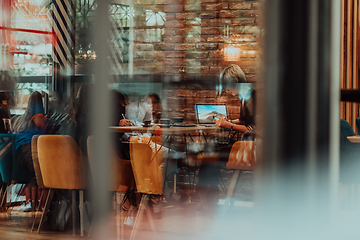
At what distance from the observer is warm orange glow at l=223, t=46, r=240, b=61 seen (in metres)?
4.62

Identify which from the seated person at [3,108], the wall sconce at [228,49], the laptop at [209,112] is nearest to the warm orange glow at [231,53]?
the wall sconce at [228,49]

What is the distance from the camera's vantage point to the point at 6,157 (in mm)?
2516

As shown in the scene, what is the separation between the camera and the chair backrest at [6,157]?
251 cm

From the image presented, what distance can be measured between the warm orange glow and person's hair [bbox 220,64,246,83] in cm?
19

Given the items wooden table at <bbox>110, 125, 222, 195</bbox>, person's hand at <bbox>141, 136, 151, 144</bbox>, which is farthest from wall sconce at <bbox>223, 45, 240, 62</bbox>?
person's hand at <bbox>141, 136, 151, 144</bbox>

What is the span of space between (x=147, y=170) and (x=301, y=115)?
59.4 inches

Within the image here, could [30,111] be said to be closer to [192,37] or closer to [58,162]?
→ [58,162]

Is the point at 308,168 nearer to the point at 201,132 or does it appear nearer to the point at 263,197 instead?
the point at 263,197

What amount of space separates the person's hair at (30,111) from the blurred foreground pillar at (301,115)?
2.25 metres

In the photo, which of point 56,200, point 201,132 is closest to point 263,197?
point 56,200

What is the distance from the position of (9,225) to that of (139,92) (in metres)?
2.02

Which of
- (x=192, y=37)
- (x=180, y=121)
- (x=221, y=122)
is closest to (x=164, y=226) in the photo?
(x=180, y=121)

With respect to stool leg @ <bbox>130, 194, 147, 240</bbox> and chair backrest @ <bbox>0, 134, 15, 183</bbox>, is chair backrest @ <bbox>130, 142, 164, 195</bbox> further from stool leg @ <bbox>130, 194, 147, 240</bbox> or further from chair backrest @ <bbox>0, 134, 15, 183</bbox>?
chair backrest @ <bbox>0, 134, 15, 183</bbox>

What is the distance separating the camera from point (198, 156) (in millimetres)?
4145
